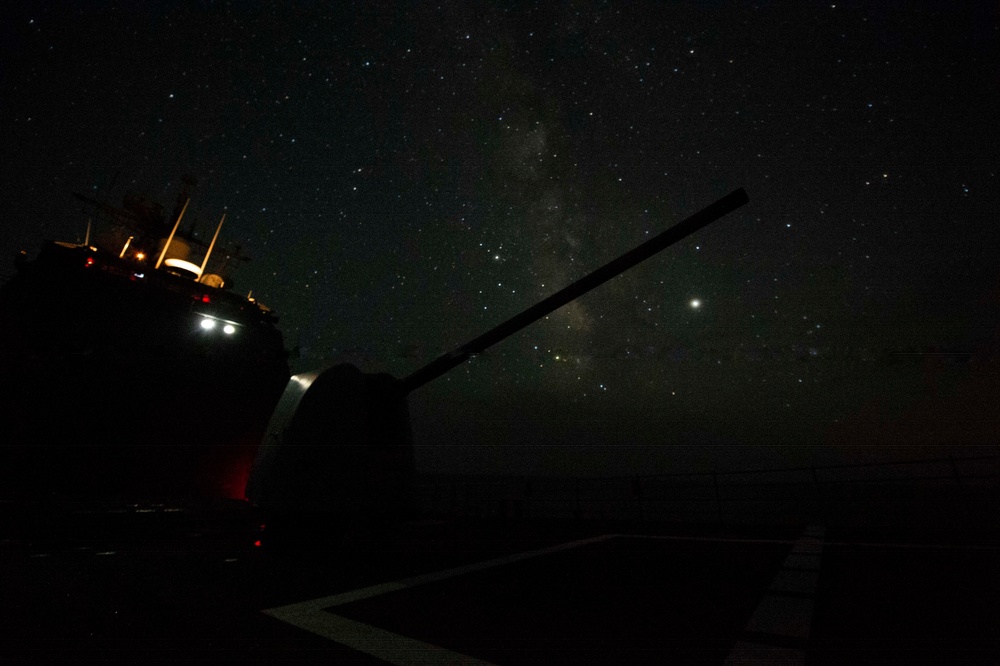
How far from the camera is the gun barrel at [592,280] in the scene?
5773 millimetres

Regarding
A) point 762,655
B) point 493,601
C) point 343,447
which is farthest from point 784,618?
point 343,447

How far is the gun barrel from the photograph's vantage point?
5773mm

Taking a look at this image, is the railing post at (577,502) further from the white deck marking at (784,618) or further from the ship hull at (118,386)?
the ship hull at (118,386)

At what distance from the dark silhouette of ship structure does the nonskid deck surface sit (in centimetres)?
950

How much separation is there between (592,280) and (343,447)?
4.14 m

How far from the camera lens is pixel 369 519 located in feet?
14.9

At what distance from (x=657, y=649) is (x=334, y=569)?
10.2 ft

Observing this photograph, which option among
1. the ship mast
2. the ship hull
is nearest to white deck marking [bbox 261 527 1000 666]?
the ship hull

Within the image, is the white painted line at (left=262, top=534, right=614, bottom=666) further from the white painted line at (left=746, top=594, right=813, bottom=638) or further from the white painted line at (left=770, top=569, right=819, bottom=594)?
the white painted line at (left=770, top=569, right=819, bottom=594)

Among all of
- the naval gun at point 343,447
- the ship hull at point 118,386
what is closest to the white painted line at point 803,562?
the naval gun at point 343,447

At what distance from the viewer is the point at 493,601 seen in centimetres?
296

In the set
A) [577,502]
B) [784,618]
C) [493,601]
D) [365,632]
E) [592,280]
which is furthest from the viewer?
[577,502]

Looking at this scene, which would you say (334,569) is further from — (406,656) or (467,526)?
(467,526)

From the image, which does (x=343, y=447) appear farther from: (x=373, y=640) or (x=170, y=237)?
(x=170, y=237)
